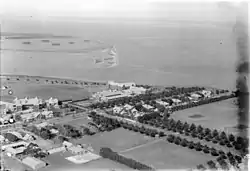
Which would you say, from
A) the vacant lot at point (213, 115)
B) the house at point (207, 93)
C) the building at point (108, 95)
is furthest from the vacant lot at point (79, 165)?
the house at point (207, 93)

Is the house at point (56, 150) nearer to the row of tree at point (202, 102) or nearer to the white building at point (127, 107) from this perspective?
the white building at point (127, 107)

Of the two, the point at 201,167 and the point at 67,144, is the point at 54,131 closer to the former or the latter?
the point at 67,144

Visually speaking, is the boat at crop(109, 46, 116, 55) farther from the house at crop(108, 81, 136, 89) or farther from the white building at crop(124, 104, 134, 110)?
the white building at crop(124, 104, 134, 110)

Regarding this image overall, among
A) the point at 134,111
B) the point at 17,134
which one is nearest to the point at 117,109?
the point at 134,111

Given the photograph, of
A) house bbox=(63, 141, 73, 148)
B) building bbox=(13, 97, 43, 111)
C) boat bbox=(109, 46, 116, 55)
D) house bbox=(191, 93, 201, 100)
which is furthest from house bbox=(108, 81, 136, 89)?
house bbox=(63, 141, 73, 148)

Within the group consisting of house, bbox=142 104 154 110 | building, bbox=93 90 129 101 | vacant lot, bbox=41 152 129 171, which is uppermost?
building, bbox=93 90 129 101

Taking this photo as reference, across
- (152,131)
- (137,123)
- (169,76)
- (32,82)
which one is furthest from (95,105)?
(169,76)
